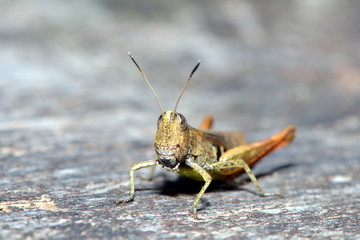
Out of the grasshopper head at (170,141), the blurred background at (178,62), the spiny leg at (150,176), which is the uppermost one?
the blurred background at (178,62)

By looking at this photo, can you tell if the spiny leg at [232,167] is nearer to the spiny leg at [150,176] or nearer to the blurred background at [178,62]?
the spiny leg at [150,176]

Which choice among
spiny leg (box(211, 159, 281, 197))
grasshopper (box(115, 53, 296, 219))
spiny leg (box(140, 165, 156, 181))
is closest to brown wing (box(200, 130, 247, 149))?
grasshopper (box(115, 53, 296, 219))

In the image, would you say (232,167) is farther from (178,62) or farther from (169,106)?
(178,62)

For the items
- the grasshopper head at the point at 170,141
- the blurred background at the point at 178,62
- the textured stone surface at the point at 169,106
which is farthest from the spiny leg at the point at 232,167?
the blurred background at the point at 178,62

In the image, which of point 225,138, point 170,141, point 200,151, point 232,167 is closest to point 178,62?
point 225,138

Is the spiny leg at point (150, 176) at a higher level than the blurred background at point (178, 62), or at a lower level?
lower

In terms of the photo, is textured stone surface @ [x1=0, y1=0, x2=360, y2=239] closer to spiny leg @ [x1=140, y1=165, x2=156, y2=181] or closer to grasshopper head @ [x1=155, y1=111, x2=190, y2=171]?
spiny leg @ [x1=140, y1=165, x2=156, y2=181]
